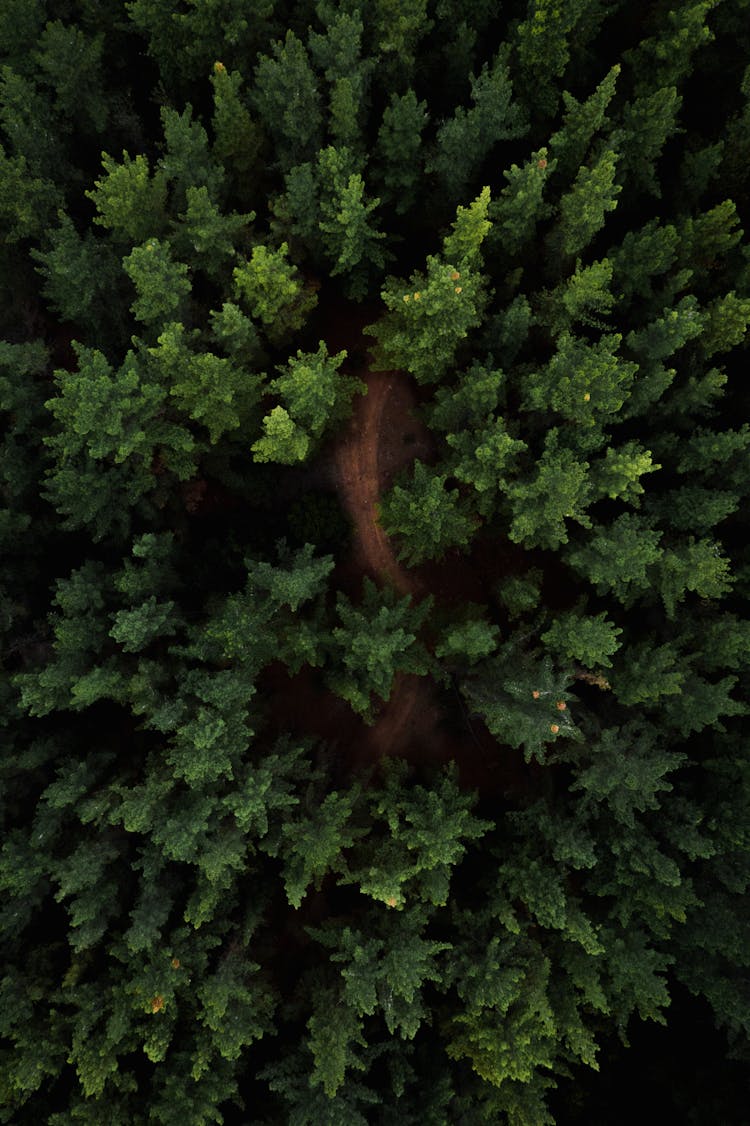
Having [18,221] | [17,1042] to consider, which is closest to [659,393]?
[18,221]

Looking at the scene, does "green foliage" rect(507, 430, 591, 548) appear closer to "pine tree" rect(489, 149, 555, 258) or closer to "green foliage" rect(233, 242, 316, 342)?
"pine tree" rect(489, 149, 555, 258)

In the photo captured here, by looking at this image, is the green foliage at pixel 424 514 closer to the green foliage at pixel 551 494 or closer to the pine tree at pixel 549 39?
the green foliage at pixel 551 494

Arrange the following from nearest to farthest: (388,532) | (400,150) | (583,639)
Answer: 1. (583,639)
2. (400,150)
3. (388,532)

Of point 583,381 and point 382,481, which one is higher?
point 382,481

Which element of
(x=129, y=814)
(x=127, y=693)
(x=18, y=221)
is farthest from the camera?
(x=18, y=221)

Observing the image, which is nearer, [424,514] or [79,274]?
[79,274]

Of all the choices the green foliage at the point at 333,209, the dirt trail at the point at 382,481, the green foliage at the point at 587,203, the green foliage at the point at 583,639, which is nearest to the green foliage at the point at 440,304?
the green foliage at the point at 333,209

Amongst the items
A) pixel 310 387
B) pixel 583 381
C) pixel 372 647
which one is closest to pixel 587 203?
pixel 583 381

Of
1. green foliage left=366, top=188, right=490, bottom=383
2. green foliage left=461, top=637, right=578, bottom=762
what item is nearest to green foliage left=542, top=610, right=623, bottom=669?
green foliage left=461, top=637, right=578, bottom=762

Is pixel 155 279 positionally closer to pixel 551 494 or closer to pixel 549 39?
pixel 551 494

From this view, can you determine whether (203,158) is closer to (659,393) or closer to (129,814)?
(659,393)
